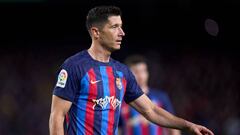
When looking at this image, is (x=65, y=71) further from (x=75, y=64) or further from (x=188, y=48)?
(x=188, y=48)

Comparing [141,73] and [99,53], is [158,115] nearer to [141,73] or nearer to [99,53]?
[99,53]

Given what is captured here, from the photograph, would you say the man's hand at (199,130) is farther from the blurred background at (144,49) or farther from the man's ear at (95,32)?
the blurred background at (144,49)

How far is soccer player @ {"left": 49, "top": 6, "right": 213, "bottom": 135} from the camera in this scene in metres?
4.93

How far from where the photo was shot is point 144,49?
11758 millimetres

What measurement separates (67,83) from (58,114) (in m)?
0.24

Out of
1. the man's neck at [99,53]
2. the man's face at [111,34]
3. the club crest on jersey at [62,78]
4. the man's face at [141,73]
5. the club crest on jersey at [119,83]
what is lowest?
the man's face at [141,73]

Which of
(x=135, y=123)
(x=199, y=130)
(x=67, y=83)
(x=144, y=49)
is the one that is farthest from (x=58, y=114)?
(x=144, y=49)

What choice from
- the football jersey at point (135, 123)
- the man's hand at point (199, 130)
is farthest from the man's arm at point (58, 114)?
the football jersey at point (135, 123)

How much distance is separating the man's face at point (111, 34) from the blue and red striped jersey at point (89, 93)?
0.15 meters

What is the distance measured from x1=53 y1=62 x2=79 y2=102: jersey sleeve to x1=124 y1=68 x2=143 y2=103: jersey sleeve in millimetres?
574

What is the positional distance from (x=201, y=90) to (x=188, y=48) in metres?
0.77

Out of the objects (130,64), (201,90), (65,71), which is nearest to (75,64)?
(65,71)

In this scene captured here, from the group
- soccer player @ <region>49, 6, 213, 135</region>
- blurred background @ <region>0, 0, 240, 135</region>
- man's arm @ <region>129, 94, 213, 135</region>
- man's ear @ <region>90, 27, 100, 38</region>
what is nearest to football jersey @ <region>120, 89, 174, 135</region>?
man's arm @ <region>129, 94, 213, 135</region>

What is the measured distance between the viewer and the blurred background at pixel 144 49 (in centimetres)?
1149
